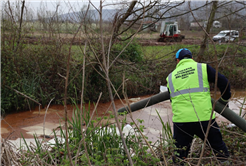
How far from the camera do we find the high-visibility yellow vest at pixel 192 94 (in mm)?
3080

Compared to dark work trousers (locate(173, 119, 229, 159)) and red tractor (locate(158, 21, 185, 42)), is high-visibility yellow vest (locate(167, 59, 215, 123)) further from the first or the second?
red tractor (locate(158, 21, 185, 42))

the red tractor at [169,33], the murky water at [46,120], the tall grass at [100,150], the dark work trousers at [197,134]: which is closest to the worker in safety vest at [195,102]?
the dark work trousers at [197,134]

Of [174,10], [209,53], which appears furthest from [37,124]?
[209,53]

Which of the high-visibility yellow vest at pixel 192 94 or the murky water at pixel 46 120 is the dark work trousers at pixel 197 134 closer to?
the high-visibility yellow vest at pixel 192 94

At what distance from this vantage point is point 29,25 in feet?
22.8

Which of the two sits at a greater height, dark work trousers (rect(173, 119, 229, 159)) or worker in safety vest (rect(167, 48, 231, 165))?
worker in safety vest (rect(167, 48, 231, 165))

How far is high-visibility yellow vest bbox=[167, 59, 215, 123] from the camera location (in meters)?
3.08

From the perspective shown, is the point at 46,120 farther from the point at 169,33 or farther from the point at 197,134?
the point at 169,33

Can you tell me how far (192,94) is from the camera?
3133mm

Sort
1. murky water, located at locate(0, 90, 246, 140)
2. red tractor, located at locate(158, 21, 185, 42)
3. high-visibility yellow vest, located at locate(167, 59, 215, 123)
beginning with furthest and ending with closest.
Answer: red tractor, located at locate(158, 21, 185, 42) < murky water, located at locate(0, 90, 246, 140) < high-visibility yellow vest, located at locate(167, 59, 215, 123)

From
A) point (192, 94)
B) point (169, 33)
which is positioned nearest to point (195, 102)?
point (192, 94)

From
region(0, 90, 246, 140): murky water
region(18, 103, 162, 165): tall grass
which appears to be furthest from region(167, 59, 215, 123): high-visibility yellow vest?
region(0, 90, 246, 140): murky water

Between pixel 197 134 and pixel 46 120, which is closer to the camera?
pixel 197 134

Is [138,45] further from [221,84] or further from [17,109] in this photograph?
[221,84]
